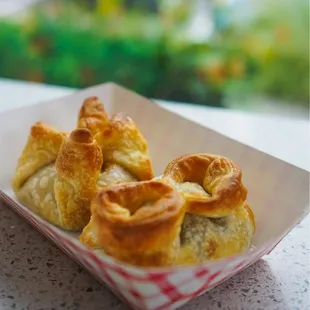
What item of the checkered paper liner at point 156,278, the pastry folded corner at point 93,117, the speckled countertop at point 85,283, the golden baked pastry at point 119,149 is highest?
the pastry folded corner at point 93,117

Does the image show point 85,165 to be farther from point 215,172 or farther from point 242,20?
point 242,20

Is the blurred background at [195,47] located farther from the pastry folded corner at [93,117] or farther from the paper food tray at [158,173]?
the pastry folded corner at [93,117]

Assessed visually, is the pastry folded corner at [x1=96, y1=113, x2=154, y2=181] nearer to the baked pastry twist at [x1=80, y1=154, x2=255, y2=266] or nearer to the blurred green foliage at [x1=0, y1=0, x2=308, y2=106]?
the baked pastry twist at [x1=80, y1=154, x2=255, y2=266]

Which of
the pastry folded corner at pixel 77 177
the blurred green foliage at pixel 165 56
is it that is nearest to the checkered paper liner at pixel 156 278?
the pastry folded corner at pixel 77 177

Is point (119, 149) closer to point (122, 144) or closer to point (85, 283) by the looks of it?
point (122, 144)

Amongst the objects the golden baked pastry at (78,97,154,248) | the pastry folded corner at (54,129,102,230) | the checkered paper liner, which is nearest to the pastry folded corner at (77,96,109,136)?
the golden baked pastry at (78,97,154,248)

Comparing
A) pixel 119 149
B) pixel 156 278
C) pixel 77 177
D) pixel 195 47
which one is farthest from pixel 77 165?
pixel 195 47

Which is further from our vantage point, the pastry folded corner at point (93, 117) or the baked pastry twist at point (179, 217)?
the pastry folded corner at point (93, 117)

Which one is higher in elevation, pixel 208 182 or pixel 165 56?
pixel 208 182
